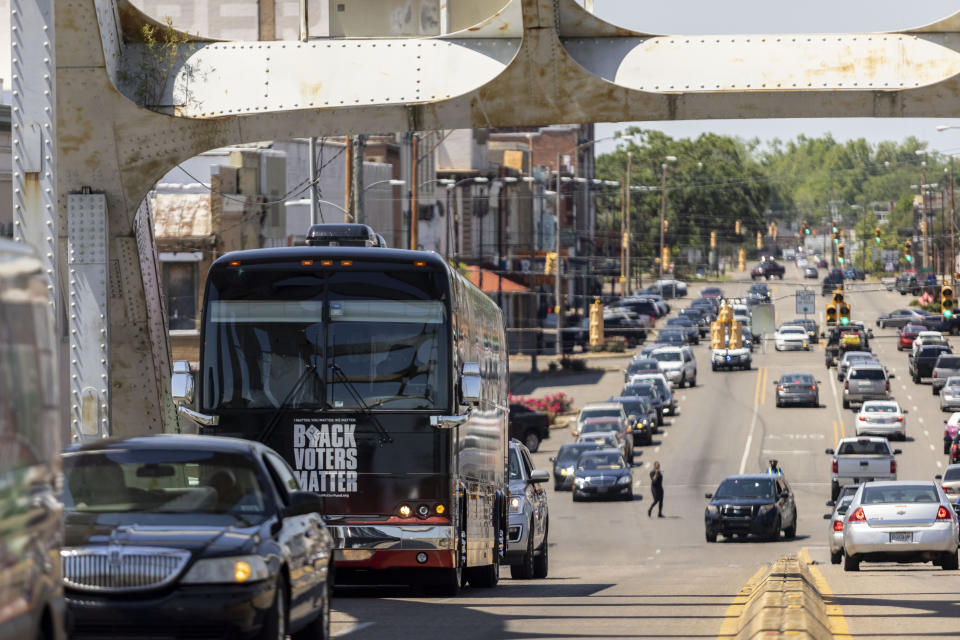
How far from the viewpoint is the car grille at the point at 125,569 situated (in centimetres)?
992

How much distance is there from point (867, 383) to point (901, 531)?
4342 cm

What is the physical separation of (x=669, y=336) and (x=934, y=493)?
66.2 m

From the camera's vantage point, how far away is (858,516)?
23.9 m

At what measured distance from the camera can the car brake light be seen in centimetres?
2381

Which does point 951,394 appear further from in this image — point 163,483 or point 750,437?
point 163,483

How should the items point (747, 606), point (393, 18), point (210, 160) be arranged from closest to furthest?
1. point (747, 606)
2. point (393, 18)
3. point (210, 160)

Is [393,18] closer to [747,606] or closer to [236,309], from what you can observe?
[236,309]

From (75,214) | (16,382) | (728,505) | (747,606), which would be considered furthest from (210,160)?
(16,382)

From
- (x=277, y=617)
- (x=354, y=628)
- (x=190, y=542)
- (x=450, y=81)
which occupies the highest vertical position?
(x=450, y=81)

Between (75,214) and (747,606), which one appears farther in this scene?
(75,214)

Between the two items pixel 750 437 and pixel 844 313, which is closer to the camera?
pixel 844 313

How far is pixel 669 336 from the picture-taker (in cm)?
9038

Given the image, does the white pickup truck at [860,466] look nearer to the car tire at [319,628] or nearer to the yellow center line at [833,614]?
the yellow center line at [833,614]

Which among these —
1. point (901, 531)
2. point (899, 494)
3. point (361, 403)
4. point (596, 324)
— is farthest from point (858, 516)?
point (596, 324)
